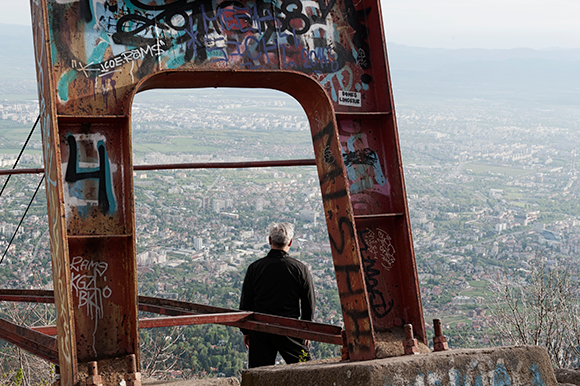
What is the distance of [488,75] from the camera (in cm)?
16912

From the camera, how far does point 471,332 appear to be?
25.3m

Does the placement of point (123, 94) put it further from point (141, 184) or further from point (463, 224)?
point (463, 224)

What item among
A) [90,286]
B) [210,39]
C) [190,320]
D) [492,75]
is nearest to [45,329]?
[190,320]

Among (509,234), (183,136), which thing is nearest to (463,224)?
(509,234)

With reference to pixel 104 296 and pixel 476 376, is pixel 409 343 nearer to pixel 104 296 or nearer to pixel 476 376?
pixel 476 376

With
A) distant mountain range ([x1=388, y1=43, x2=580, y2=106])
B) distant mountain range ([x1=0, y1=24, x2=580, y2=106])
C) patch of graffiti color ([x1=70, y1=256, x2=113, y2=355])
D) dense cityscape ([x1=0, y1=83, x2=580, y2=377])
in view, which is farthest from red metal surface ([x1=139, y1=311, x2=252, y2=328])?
distant mountain range ([x1=388, y1=43, x2=580, y2=106])

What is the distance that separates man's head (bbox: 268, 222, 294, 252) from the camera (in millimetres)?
6230

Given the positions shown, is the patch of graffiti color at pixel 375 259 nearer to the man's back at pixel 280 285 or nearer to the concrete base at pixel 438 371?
the man's back at pixel 280 285

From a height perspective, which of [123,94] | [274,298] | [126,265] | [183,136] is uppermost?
[183,136]

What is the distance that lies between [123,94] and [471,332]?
23607mm

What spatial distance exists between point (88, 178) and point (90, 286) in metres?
0.90

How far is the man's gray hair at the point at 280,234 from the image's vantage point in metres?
6.23

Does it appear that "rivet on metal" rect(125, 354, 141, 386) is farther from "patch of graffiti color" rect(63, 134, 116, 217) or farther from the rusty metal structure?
"patch of graffiti color" rect(63, 134, 116, 217)

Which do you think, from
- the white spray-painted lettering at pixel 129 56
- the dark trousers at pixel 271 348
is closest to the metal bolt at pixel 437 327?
the dark trousers at pixel 271 348
